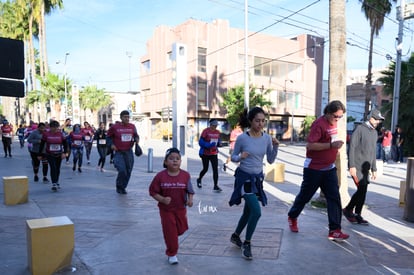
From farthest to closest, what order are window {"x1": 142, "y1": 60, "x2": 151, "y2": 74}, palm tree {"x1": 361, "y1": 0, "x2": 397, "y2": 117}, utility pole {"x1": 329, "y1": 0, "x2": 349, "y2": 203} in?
window {"x1": 142, "y1": 60, "x2": 151, "y2": 74} → palm tree {"x1": 361, "y1": 0, "x2": 397, "y2": 117} → utility pole {"x1": 329, "y1": 0, "x2": 349, "y2": 203}

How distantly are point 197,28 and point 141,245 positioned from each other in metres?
34.7

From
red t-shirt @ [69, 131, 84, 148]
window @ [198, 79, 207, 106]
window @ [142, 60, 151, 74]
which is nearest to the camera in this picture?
red t-shirt @ [69, 131, 84, 148]

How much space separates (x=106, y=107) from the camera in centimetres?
6119

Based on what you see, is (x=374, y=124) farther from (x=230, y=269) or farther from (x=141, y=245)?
(x=141, y=245)

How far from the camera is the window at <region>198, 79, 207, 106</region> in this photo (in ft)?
124

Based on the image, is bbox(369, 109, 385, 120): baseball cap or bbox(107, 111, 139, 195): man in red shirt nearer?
bbox(369, 109, 385, 120): baseball cap

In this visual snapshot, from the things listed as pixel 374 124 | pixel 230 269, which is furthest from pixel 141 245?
pixel 374 124

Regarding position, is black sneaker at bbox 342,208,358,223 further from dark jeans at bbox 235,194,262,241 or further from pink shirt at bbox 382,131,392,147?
pink shirt at bbox 382,131,392,147

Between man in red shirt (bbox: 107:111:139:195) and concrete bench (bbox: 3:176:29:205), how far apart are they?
6.38ft

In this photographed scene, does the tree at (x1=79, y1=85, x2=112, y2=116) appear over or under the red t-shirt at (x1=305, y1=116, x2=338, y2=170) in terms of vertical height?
over

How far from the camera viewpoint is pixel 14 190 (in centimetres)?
706

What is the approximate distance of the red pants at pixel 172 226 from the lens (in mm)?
3969

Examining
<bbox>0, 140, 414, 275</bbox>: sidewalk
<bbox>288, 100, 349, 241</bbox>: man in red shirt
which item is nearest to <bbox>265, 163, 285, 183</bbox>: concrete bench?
<bbox>0, 140, 414, 275</bbox>: sidewalk

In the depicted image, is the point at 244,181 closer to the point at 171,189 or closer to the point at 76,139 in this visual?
the point at 171,189
